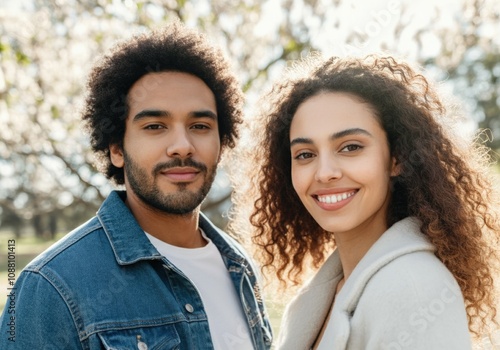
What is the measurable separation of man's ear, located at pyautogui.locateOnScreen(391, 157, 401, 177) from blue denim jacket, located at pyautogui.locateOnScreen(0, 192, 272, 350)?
101 cm

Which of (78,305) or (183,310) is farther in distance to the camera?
(183,310)

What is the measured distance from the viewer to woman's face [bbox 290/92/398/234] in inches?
100

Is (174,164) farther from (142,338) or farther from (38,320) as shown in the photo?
(38,320)

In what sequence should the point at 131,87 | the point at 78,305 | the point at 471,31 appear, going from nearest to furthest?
1. the point at 78,305
2. the point at 131,87
3. the point at 471,31

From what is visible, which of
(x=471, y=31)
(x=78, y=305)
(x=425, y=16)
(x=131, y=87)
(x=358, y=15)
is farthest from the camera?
(x=471, y=31)

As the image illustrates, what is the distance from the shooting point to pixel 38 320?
91.9 inches

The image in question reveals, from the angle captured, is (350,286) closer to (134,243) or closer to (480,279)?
(480,279)

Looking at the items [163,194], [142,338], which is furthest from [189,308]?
[163,194]

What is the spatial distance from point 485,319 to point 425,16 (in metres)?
5.45

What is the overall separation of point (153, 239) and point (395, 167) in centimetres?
115

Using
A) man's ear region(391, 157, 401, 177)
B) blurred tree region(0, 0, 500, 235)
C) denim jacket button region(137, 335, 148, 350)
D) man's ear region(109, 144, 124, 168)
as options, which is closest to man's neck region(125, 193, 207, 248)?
man's ear region(109, 144, 124, 168)

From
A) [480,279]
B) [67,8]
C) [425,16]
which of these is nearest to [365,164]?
[480,279]

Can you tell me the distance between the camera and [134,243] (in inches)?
106

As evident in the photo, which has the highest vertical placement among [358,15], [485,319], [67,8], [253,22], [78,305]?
[67,8]
